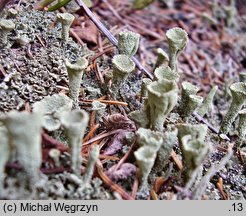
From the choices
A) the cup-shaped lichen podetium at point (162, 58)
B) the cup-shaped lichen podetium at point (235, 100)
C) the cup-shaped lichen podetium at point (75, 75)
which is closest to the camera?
the cup-shaped lichen podetium at point (75, 75)

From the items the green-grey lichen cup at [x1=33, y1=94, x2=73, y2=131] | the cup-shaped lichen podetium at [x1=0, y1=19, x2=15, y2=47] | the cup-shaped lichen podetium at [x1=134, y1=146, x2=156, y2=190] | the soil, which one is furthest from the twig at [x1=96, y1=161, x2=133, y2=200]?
the cup-shaped lichen podetium at [x1=0, y1=19, x2=15, y2=47]

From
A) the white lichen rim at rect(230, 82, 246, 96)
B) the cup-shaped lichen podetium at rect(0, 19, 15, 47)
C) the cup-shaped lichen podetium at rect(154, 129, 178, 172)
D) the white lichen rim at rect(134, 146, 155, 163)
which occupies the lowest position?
the cup-shaped lichen podetium at rect(154, 129, 178, 172)

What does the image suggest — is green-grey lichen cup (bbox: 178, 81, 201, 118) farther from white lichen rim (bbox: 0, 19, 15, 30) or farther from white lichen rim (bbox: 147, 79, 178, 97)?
white lichen rim (bbox: 0, 19, 15, 30)

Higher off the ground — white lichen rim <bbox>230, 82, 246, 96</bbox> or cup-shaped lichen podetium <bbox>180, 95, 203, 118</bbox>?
white lichen rim <bbox>230, 82, 246, 96</bbox>

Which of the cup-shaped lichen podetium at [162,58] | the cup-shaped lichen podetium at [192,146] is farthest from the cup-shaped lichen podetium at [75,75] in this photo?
the cup-shaped lichen podetium at [162,58]

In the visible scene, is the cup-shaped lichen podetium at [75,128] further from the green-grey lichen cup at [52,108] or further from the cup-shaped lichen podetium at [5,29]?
the cup-shaped lichen podetium at [5,29]

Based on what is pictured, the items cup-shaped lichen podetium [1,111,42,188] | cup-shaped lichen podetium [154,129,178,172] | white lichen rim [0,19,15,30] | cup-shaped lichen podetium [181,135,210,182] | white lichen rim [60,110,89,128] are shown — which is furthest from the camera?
white lichen rim [0,19,15,30]
